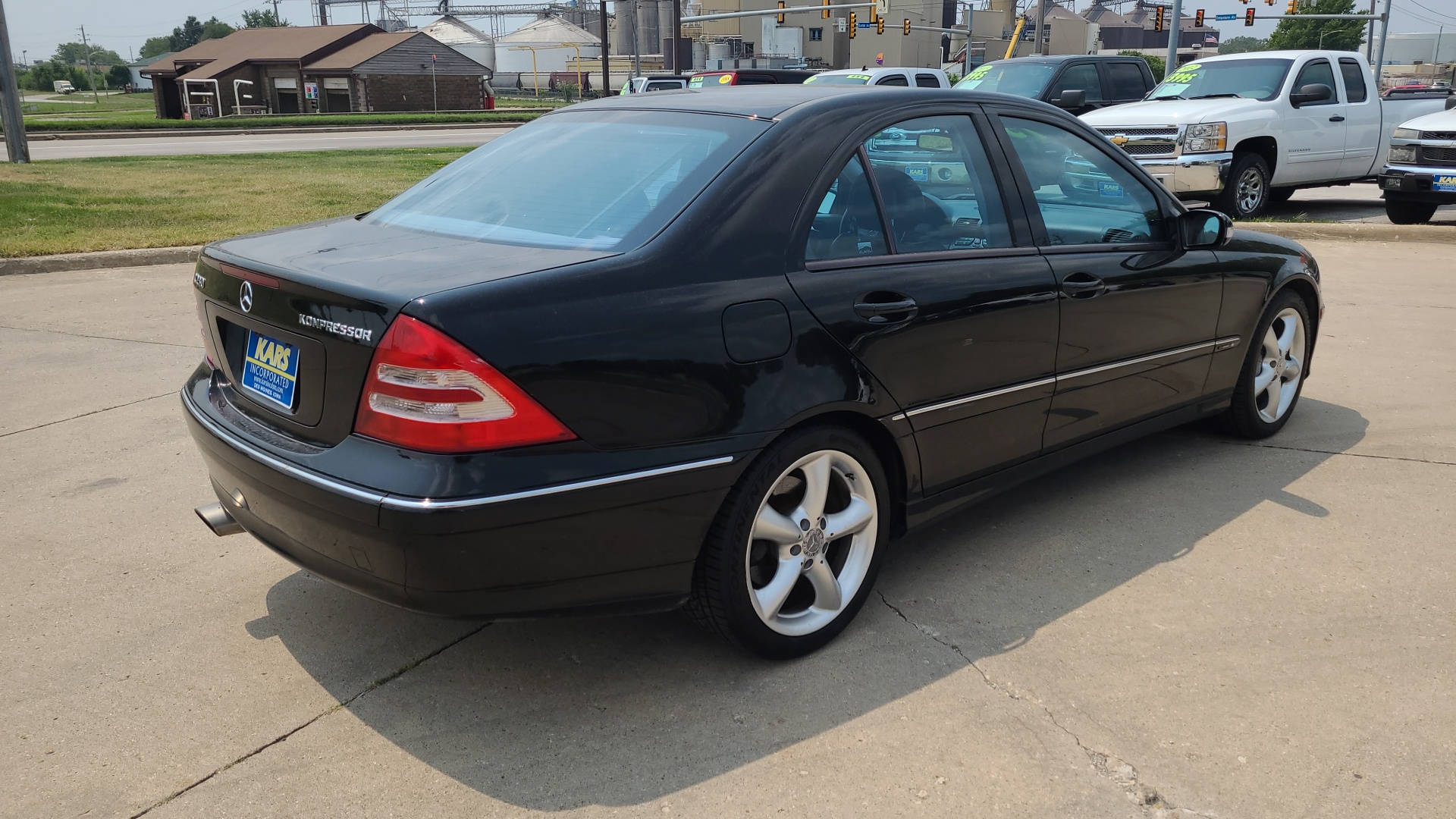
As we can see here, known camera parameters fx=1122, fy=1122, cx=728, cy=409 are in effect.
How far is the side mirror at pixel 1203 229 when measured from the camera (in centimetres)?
439

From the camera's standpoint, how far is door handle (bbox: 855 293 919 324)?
3.20 meters

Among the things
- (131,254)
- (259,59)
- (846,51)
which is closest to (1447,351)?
(131,254)

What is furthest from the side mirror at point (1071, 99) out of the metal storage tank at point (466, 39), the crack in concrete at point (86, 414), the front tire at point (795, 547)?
the metal storage tank at point (466, 39)

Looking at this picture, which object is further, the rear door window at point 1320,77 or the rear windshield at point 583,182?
the rear door window at point 1320,77

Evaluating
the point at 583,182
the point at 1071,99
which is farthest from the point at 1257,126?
the point at 583,182

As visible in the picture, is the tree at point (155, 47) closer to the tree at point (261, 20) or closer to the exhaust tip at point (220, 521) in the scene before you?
the tree at point (261, 20)

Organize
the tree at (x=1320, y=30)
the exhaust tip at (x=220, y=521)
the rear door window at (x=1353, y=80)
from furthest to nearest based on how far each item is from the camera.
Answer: the tree at (x=1320, y=30)
the rear door window at (x=1353, y=80)
the exhaust tip at (x=220, y=521)

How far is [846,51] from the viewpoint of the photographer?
87.4 meters

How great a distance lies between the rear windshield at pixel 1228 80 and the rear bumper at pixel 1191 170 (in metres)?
1.33

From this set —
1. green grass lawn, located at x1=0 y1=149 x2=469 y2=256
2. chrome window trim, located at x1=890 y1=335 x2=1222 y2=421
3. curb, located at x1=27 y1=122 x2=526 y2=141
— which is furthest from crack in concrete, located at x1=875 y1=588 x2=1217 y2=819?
curb, located at x1=27 y1=122 x2=526 y2=141

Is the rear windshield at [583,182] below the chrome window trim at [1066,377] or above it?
above

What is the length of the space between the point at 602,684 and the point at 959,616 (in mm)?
1155

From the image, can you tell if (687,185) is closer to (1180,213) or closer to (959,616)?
(959,616)

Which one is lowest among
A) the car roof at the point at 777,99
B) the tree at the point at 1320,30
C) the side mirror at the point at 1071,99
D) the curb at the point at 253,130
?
the curb at the point at 253,130
